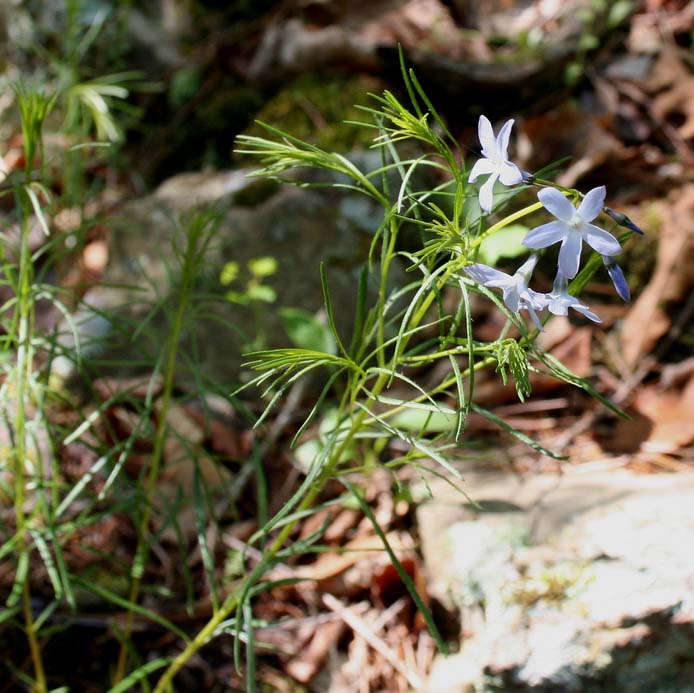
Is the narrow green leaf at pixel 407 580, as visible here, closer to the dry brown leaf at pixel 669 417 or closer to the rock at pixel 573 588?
the rock at pixel 573 588

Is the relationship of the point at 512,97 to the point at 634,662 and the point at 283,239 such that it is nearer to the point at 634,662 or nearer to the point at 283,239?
the point at 283,239

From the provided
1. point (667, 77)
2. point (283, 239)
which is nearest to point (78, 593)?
point (283, 239)

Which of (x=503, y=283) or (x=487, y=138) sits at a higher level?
(x=487, y=138)

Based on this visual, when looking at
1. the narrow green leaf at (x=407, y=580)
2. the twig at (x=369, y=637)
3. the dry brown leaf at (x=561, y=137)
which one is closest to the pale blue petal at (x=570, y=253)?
the narrow green leaf at (x=407, y=580)

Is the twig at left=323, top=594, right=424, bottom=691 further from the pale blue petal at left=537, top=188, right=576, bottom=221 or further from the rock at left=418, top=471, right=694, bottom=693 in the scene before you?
the pale blue petal at left=537, top=188, right=576, bottom=221

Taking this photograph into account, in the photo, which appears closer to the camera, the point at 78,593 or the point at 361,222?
the point at 78,593

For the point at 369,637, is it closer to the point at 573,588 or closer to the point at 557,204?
the point at 573,588

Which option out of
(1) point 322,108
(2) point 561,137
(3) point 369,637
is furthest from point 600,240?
(1) point 322,108
